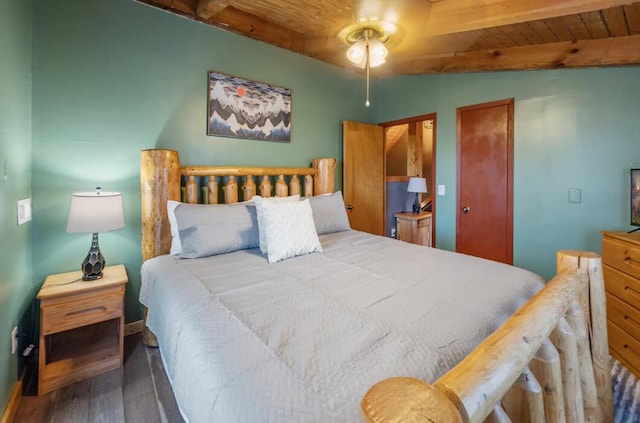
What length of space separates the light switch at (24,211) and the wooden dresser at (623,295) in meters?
3.70

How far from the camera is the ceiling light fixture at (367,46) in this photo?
191cm

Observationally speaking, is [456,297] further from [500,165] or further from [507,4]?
[500,165]

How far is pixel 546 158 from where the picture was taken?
103 inches

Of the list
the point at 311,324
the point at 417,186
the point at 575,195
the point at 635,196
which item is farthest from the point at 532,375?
the point at 417,186

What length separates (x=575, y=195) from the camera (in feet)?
8.20

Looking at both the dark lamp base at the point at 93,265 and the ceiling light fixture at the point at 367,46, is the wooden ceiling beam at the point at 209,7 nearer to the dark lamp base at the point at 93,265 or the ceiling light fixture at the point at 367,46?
the ceiling light fixture at the point at 367,46

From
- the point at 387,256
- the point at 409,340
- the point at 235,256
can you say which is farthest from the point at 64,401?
the point at 387,256

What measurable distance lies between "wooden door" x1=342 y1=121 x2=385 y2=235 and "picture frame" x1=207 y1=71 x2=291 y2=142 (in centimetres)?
83

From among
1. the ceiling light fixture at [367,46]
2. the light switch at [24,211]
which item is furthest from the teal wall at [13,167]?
the ceiling light fixture at [367,46]

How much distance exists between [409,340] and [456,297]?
460 mm

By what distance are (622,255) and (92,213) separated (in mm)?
3413

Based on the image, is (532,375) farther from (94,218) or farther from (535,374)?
(94,218)

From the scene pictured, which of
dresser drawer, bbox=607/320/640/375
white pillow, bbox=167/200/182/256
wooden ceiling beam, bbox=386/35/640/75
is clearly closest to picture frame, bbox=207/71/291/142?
white pillow, bbox=167/200/182/256

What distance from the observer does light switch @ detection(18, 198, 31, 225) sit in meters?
1.64
